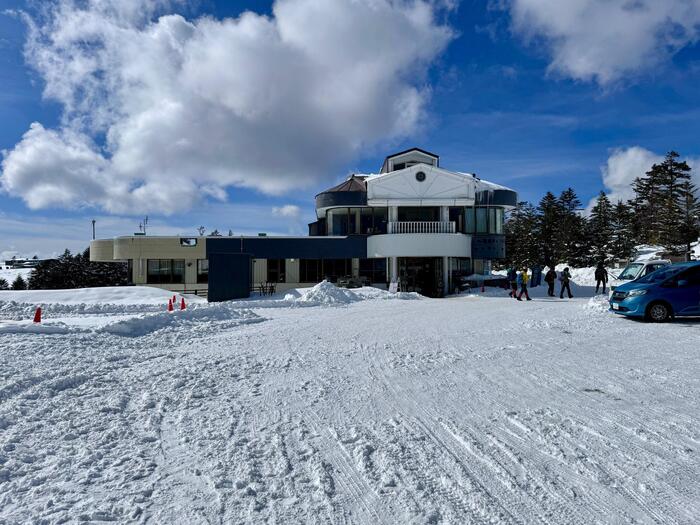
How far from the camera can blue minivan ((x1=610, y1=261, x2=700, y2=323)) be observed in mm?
13891

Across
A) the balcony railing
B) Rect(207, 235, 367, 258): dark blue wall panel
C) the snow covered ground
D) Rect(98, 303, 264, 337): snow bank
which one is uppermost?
the balcony railing

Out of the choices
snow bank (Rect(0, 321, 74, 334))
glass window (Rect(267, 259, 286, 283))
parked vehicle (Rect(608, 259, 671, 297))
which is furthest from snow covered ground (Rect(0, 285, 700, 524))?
glass window (Rect(267, 259, 286, 283))

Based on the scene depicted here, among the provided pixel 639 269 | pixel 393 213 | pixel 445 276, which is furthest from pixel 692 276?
pixel 393 213

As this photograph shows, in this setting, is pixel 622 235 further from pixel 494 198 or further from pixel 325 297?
pixel 325 297

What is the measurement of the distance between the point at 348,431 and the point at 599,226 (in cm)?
6926

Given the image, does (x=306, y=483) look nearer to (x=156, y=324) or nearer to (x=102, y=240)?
(x=156, y=324)

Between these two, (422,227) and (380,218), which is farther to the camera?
(380,218)

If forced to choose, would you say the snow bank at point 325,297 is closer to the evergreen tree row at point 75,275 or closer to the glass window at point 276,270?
the glass window at point 276,270

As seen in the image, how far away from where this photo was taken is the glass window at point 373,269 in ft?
113

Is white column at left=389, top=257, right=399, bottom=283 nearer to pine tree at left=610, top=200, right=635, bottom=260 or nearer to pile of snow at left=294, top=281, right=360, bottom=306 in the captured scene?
pile of snow at left=294, top=281, right=360, bottom=306

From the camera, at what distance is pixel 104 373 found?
25.1 ft

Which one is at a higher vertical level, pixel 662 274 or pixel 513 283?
pixel 662 274

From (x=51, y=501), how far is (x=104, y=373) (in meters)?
4.51

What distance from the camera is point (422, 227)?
33781mm
